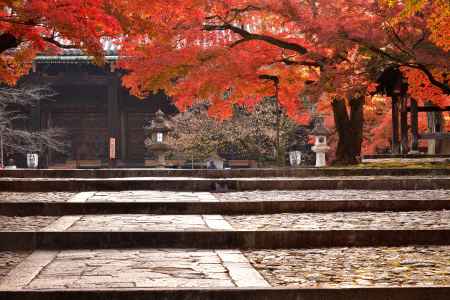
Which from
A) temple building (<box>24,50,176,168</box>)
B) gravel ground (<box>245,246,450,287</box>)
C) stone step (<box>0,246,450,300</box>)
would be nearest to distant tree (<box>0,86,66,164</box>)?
temple building (<box>24,50,176,168</box>)

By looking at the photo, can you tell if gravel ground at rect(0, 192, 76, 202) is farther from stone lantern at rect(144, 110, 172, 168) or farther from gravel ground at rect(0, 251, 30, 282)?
stone lantern at rect(144, 110, 172, 168)

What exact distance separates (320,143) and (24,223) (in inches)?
923

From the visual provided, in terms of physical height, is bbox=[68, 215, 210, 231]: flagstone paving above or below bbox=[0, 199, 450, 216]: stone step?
below

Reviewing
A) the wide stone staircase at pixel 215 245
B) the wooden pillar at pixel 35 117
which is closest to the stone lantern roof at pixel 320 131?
the wooden pillar at pixel 35 117

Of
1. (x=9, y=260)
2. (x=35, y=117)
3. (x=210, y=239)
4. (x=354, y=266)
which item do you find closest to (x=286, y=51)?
(x=35, y=117)

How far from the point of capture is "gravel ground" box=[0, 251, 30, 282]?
6.78 meters

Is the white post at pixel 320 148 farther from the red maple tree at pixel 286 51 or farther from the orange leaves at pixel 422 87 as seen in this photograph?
the orange leaves at pixel 422 87

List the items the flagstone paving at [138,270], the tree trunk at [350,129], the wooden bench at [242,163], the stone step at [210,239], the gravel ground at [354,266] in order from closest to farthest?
1. the flagstone paving at [138,270]
2. the gravel ground at [354,266]
3. the stone step at [210,239]
4. the tree trunk at [350,129]
5. the wooden bench at [242,163]

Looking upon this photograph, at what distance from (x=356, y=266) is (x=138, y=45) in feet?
56.1

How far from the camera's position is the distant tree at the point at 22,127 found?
1103 inches

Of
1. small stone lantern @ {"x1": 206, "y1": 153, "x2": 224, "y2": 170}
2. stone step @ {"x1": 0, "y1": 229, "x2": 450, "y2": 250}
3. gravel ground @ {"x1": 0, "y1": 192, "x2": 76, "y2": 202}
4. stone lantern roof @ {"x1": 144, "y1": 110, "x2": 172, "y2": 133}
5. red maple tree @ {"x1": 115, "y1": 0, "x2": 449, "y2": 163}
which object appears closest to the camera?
stone step @ {"x1": 0, "y1": 229, "x2": 450, "y2": 250}

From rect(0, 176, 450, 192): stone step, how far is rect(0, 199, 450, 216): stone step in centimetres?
322

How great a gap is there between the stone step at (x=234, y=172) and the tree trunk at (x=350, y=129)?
13.7 ft

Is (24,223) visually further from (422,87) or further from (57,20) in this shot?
(422,87)
